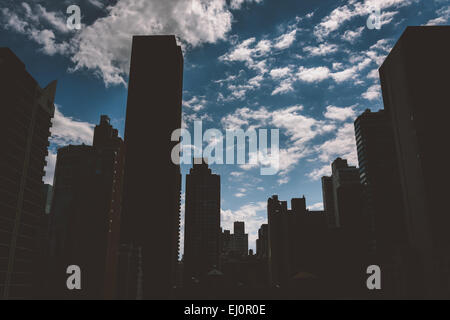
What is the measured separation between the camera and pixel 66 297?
552 ft

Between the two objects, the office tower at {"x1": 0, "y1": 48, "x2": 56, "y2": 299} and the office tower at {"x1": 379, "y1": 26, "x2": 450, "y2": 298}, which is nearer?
the office tower at {"x1": 379, "y1": 26, "x2": 450, "y2": 298}

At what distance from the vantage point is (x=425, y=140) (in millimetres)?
111938

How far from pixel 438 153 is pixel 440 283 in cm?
3688

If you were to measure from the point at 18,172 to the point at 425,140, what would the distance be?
132m

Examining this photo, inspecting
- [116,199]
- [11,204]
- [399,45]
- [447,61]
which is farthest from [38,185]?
[447,61]

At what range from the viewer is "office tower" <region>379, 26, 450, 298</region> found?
346 ft

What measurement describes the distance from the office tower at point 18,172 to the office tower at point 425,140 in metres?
128

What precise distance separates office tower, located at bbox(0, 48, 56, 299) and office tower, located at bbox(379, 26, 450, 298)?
128 m

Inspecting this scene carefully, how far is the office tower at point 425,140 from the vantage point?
105375 millimetres

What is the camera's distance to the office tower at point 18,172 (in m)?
121

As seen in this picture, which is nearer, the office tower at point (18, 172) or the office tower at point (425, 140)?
the office tower at point (425, 140)

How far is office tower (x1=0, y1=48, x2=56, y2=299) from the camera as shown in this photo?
120750 millimetres

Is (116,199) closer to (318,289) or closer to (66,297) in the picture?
(66,297)
